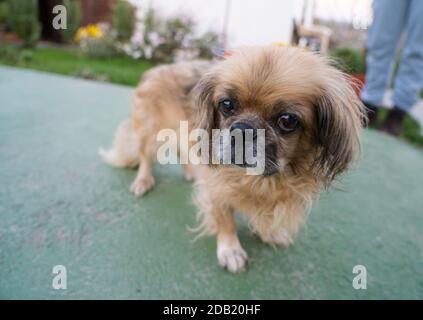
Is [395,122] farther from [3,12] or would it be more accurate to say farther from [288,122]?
[3,12]

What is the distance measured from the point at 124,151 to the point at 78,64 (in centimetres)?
448

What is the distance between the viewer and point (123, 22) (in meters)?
7.60

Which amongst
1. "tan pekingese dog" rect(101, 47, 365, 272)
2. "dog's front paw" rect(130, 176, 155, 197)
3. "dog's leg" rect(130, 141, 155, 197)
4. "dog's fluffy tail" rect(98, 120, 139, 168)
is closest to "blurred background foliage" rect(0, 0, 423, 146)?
"dog's fluffy tail" rect(98, 120, 139, 168)

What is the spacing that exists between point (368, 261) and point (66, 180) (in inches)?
75.1

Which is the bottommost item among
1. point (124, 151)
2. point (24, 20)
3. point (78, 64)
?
point (124, 151)

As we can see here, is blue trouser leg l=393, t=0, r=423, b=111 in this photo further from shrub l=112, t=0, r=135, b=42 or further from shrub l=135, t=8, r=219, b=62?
shrub l=112, t=0, r=135, b=42

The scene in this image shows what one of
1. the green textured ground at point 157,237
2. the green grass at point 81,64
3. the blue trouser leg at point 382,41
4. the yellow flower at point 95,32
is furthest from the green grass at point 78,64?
the blue trouser leg at point 382,41

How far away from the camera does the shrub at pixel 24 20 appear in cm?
738

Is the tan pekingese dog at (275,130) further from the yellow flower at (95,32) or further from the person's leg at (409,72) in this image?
the yellow flower at (95,32)

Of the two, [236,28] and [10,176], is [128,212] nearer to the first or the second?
[10,176]

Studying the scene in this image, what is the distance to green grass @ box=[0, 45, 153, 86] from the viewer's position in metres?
5.71

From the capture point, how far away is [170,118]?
2.31 m

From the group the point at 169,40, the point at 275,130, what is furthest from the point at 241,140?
the point at 169,40

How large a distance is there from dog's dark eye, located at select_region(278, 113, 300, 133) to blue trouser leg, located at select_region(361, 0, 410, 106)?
2.70 metres
